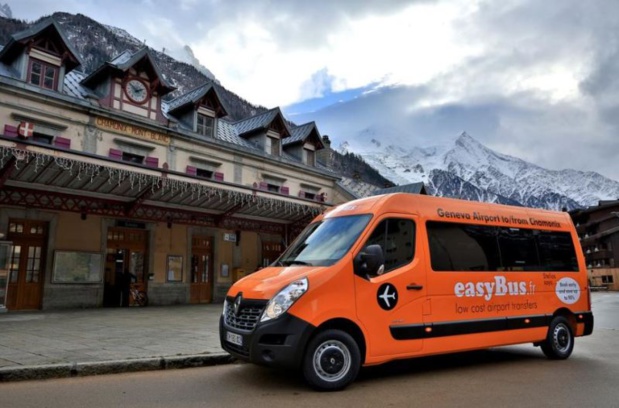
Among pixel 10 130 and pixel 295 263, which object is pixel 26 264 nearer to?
pixel 10 130

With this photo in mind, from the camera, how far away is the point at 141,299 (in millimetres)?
18391

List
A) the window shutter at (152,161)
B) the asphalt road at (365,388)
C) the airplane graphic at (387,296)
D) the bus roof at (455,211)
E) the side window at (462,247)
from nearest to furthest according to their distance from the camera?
the asphalt road at (365,388)
the airplane graphic at (387,296)
the bus roof at (455,211)
the side window at (462,247)
the window shutter at (152,161)

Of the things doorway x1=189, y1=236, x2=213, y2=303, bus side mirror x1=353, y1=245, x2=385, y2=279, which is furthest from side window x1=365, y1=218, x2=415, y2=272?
doorway x1=189, y1=236, x2=213, y2=303

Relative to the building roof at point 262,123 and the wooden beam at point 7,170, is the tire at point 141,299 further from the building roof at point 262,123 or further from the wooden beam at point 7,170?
the building roof at point 262,123

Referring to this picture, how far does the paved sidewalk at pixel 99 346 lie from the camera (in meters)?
6.31

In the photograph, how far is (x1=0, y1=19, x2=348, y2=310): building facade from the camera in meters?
15.4

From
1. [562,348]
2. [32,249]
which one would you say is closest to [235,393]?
[562,348]

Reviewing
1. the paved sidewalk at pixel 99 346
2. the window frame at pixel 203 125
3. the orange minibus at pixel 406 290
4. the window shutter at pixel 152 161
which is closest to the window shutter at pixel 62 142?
the window shutter at pixel 152 161

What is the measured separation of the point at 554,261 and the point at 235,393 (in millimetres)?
6317

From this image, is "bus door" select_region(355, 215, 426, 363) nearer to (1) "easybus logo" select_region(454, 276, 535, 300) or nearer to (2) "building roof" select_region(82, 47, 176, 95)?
(1) "easybus logo" select_region(454, 276, 535, 300)

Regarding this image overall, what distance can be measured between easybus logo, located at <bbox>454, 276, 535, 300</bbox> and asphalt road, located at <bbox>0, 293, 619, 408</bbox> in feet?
3.75

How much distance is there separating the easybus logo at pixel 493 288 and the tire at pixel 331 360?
2.17m

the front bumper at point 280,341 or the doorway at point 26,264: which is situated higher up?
the doorway at point 26,264

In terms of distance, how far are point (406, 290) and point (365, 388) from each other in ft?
4.59
